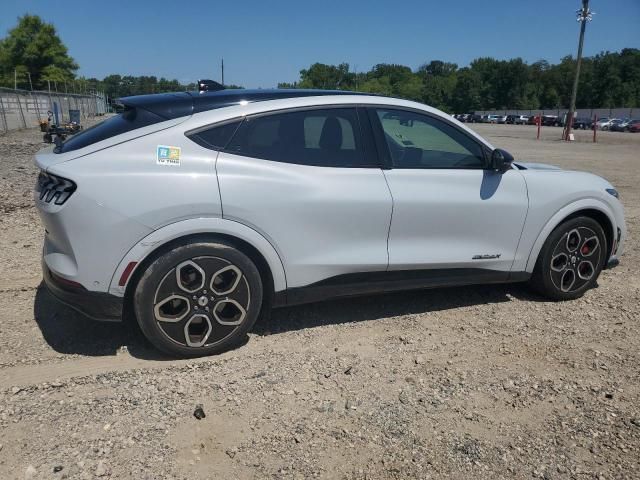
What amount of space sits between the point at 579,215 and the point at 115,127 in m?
3.81

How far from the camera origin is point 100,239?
124 inches

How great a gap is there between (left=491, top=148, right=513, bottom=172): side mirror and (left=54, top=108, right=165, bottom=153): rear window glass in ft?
8.16

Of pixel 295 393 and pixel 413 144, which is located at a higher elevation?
pixel 413 144

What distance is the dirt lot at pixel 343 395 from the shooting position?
2.58 meters

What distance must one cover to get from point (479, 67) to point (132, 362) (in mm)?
140045

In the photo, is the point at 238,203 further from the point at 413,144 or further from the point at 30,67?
the point at 30,67

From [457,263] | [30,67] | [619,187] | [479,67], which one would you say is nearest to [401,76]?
[479,67]

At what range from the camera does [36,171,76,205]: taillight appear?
3.12m

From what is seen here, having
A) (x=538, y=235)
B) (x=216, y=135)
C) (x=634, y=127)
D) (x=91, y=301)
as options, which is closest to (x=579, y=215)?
(x=538, y=235)

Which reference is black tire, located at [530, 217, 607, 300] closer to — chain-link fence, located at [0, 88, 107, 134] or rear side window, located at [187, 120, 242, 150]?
rear side window, located at [187, 120, 242, 150]

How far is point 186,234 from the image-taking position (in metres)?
3.28

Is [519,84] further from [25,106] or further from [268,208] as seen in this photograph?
[268,208]

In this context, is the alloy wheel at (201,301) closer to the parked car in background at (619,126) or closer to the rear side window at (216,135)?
the rear side window at (216,135)

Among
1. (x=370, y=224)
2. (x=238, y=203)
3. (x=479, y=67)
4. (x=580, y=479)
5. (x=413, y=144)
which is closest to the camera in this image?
(x=580, y=479)
